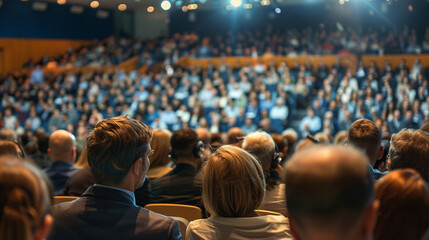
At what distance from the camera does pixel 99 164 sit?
1.63 metres

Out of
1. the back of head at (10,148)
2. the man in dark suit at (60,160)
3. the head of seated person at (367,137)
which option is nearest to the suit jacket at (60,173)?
the man in dark suit at (60,160)

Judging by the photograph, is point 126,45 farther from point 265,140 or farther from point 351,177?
point 351,177

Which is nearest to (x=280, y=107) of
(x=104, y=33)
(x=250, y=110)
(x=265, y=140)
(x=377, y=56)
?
(x=250, y=110)

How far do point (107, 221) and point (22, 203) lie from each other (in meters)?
0.72

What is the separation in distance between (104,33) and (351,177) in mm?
20631

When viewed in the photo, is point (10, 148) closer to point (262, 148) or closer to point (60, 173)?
point (60, 173)

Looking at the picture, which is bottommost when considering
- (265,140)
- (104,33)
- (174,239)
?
(174,239)

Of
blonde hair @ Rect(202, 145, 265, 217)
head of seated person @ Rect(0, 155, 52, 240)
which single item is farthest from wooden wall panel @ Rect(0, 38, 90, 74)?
head of seated person @ Rect(0, 155, 52, 240)

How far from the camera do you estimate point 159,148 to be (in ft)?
11.5

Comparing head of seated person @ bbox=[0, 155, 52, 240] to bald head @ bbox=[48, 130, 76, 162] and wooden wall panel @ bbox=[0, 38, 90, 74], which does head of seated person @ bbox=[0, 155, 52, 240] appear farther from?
wooden wall panel @ bbox=[0, 38, 90, 74]

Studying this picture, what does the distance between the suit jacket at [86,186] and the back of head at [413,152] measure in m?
1.52

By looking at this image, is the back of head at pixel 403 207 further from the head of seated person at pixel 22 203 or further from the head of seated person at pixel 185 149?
the head of seated person at pixel 185 149

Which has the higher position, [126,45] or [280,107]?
[126,45]

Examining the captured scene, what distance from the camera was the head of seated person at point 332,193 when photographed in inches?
33.2
